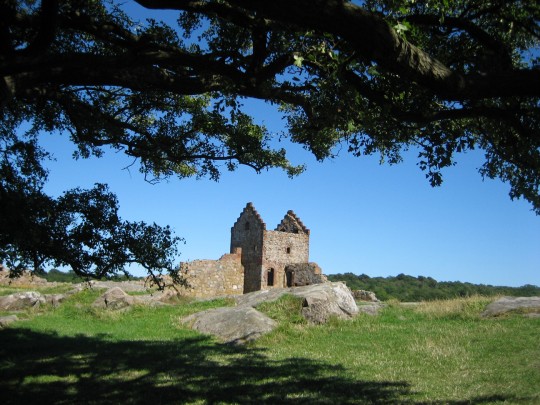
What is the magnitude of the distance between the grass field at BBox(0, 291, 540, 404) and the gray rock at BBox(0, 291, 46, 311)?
3.34 m

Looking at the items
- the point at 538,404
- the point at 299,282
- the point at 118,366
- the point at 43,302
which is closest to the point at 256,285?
the point at 299,282

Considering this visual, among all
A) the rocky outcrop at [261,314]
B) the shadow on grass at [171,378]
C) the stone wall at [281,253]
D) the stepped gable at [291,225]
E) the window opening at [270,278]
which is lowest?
the shadow on grass at [171,378]

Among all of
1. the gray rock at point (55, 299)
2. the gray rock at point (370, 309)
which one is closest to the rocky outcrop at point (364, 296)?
the gray rock at point (370, 309)

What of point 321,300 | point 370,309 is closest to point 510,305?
point 370,309

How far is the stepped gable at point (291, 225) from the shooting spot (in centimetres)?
3775

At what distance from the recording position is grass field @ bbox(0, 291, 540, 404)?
830cm

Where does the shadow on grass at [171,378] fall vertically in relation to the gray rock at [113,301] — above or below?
below

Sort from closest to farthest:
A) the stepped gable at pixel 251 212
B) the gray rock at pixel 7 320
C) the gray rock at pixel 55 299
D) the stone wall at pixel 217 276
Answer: the gray rock at pixel 7 320, the gray rock at pixel 55 299, the stone wall at pixel 217 276, the stepped gable at pixel 251 212

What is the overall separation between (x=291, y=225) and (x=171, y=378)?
29132 millimetres

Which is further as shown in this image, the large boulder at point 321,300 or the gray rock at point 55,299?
the gray rock at point 55,299

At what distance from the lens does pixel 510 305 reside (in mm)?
15984

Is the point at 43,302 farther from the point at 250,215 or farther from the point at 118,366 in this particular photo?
the point at 250,215

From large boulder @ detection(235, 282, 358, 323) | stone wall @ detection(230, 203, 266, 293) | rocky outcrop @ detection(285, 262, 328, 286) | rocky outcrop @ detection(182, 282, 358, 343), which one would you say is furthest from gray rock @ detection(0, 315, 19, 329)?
rocky outcrop @ detection(285, 262, 328, 286)

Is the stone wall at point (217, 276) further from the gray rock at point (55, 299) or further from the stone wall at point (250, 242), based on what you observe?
the gray rock at point (55, 299)
